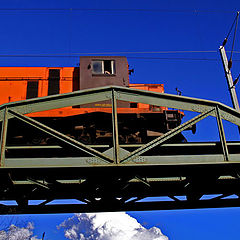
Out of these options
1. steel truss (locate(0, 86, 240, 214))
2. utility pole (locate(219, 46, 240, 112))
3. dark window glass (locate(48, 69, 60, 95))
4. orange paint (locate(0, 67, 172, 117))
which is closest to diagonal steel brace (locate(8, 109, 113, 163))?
steel truss (locate(0, 86, 240, 214))

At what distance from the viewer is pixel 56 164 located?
489cm

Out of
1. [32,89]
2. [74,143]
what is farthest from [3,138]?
[32,89]

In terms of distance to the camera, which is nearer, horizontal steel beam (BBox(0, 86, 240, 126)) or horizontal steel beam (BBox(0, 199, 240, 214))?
horizontal steel beam (BBox(0, 86, 240, 126))

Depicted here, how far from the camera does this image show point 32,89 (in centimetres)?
1319

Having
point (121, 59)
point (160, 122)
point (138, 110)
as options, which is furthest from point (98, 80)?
point (160, 122)

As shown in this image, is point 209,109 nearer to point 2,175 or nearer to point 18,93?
point 2,175

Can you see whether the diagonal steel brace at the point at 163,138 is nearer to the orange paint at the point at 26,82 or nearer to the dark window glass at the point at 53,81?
the orange paint at the point at 26,82

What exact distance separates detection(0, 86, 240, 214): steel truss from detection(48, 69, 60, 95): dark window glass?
6751mm

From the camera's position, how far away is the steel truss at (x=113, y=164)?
496cm

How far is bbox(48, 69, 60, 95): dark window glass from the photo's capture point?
13.1 metres

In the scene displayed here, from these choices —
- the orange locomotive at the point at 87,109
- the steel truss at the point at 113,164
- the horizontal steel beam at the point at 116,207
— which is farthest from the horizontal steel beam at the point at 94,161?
the orange locomotive at the point at 87,109

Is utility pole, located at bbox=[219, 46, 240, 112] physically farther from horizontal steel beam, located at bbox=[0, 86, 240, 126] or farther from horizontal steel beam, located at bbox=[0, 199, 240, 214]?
horizontal steel beam, located at bbox=[0, 86, 240, 126]

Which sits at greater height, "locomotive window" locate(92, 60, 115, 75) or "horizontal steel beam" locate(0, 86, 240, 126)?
"locomotive window" locate(92, 60, 115, 75)

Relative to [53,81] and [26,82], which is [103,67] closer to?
[53,81]
